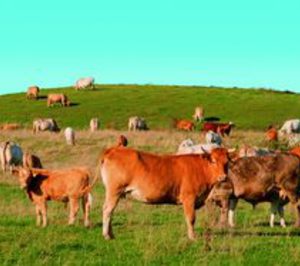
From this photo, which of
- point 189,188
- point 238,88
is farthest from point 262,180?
point 238,88

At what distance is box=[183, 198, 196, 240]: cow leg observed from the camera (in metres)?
14.2

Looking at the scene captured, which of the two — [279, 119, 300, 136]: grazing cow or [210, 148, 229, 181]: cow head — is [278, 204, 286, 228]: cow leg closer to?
[210, 148, 229, 181]: cow head

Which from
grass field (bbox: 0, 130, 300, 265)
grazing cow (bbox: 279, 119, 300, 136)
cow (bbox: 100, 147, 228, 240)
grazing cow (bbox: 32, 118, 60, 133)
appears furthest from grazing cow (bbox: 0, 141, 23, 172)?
grazing cow (bbox: 279, 119, 300, 136)

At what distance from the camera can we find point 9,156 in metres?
37.2

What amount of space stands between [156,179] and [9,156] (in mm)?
23569

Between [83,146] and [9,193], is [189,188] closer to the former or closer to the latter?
[9,193]

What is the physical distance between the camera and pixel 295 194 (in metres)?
17.2

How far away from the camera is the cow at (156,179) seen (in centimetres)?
1453

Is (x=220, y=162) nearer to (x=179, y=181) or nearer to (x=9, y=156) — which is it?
(x=179, y=181)

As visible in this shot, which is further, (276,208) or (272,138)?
(272,138)

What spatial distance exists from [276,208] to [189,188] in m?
3.66

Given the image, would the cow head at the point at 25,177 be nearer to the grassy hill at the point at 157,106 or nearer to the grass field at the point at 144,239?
the grass field at the point at 144,239

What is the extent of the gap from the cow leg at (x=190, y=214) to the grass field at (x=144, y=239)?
20 cm

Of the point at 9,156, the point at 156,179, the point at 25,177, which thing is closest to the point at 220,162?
the point at 156,179
